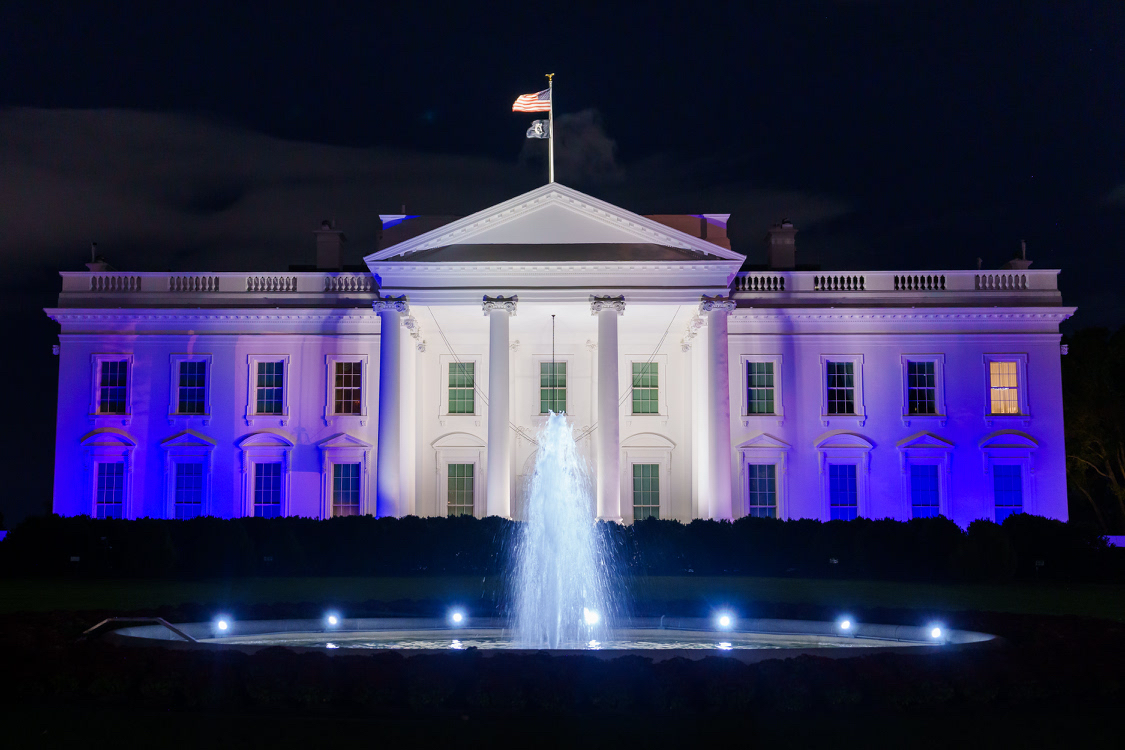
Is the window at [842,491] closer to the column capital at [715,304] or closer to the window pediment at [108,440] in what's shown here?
the column capital at [715,304]

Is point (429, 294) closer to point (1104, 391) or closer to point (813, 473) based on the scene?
point (813, 473)

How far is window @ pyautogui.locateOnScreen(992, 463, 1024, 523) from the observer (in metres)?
38.2

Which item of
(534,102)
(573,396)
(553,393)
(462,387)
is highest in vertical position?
(534,102)

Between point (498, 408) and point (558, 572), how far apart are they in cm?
1761

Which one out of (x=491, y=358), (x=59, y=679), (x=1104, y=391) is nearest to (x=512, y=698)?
(x=59, y=679)

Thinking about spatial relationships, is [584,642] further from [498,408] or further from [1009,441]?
[1009,441]

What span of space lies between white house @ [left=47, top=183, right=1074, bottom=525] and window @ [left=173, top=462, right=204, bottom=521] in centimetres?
7

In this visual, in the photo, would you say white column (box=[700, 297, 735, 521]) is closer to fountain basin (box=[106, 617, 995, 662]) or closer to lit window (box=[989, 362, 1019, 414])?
lit window (box=[989, 362, 1019, 414])

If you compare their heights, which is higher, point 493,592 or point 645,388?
point 645,388

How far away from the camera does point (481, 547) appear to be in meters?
30.3

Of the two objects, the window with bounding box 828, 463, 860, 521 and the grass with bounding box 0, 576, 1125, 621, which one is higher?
the window with bounding box 828, 463, 860, 521

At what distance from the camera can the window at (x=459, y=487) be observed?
39.2 m

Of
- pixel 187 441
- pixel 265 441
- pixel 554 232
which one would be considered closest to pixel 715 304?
pixel 554 232

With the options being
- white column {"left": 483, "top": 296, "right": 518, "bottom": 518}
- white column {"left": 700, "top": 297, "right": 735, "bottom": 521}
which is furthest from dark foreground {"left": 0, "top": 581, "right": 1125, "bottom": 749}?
white column {"left": 700, "top": 297, "right": 735, "bottom": 521}
